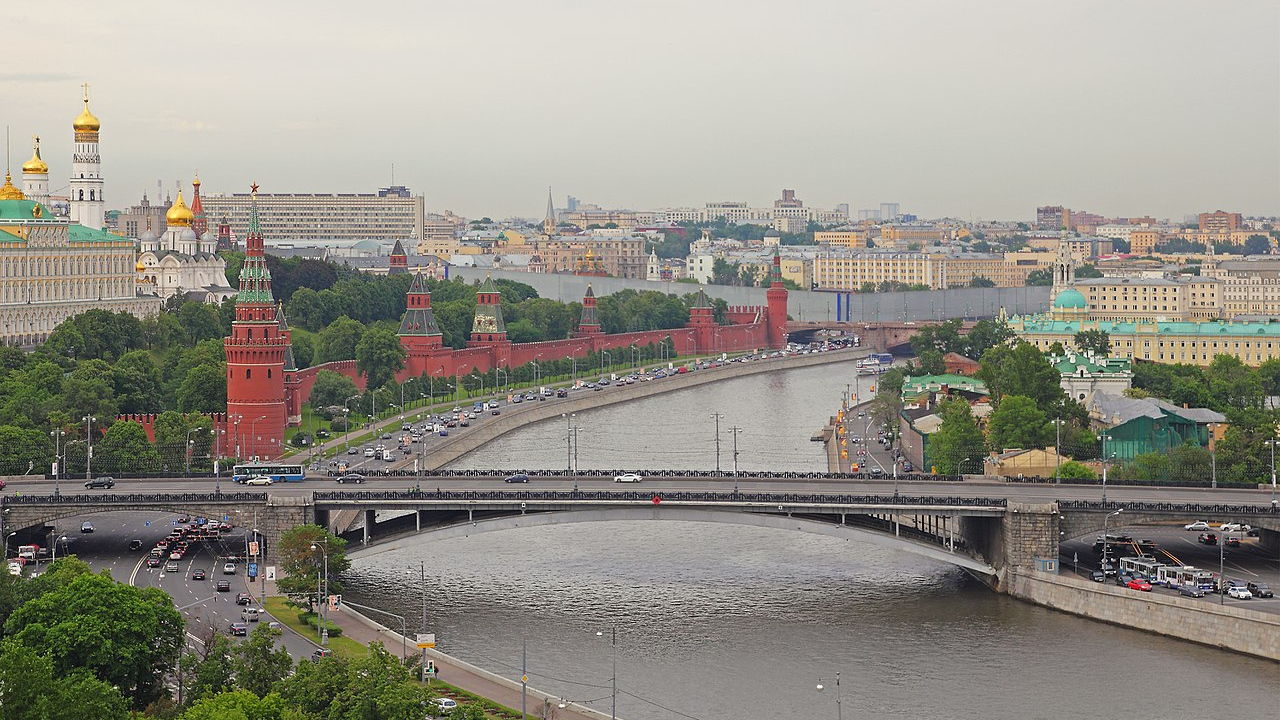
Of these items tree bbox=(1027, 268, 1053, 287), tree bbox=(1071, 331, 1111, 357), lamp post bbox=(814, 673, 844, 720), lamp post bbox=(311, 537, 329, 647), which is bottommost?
lamp post bbox=(814, 673, 844, 720)

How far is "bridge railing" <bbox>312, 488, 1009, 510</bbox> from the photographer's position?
50.2 metres

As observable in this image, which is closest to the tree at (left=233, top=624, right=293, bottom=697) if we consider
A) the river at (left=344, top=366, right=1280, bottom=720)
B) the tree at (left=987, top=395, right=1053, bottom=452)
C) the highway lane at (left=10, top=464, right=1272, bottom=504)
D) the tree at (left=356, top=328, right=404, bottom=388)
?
the river at (left=344, top=366, right=1280, bottom=720)

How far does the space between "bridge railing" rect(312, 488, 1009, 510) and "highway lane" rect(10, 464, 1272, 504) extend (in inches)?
48.1

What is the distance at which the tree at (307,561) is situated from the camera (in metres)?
45.6

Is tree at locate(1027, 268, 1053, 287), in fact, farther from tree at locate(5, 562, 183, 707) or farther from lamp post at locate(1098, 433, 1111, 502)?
tree at locate(5, 562, 183, 707)

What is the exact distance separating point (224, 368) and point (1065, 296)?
168ft

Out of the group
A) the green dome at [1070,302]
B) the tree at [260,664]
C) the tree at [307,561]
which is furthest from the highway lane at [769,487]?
the green dome at [1070,302]

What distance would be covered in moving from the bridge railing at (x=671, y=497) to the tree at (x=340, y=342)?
38576 millimetres

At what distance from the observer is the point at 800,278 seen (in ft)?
607

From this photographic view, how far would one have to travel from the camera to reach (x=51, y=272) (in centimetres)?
9469

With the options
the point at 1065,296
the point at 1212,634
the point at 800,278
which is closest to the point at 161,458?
the point at 1212,634

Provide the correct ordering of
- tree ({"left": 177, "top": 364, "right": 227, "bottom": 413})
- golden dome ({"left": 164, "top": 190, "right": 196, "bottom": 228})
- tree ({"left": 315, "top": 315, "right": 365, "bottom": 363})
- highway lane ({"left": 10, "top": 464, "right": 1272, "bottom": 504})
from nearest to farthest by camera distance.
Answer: highway lane ({"left": 10, "top": 464, "right": 1272, "bottom": 504})
tree ({"left": 177, "top": 364, "right": 227, "bottom": 413})
tree ({"left": 315, "top": 315, "right": 365, "bottom": 363})
golden dome ({"left": 164, "top": 190, "right": 196, "bottom": 228})

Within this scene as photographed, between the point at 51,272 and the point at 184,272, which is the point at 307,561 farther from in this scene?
the point at 184,272

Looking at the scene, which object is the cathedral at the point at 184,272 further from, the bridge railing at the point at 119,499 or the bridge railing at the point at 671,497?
the bridge railing at the point at 671,497
